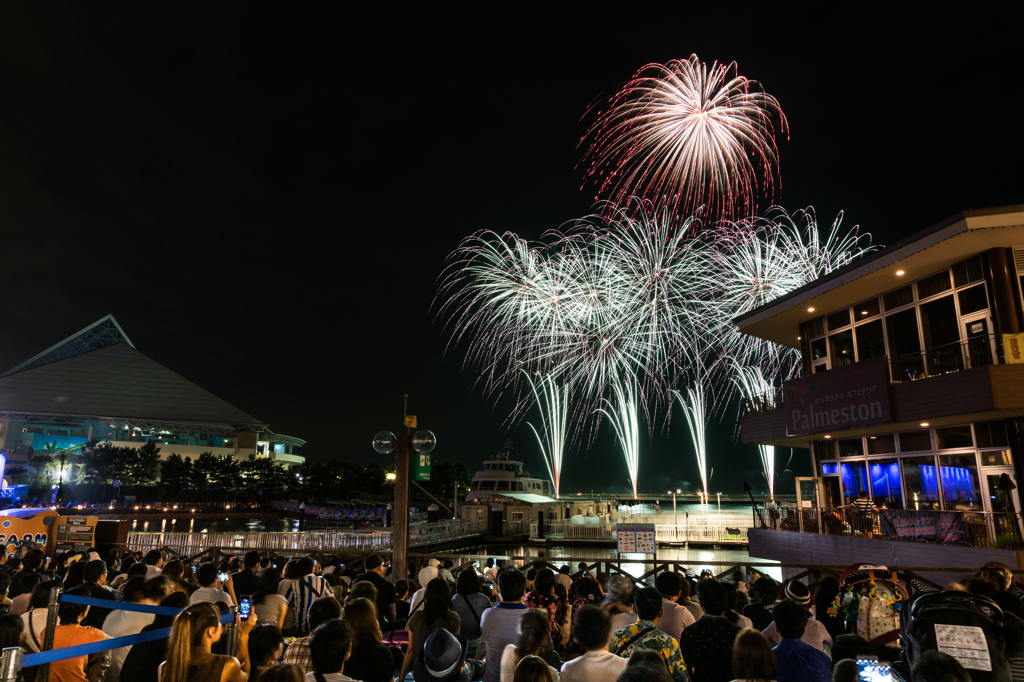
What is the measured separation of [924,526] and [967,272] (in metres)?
8.26

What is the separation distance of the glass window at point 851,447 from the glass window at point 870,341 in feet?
11.5

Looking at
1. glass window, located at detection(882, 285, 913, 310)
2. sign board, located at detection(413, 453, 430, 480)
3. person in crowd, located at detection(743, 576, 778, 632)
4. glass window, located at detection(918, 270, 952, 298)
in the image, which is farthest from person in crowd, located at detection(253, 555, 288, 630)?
glass window, located at detection(882, 285, 913, 310)

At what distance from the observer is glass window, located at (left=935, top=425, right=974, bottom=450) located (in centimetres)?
1923

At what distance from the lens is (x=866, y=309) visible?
23.1 metres

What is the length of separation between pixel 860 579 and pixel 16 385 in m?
155

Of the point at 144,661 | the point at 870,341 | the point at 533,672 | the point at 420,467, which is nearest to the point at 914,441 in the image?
the point at 870,341

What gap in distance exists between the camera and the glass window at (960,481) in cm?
1872

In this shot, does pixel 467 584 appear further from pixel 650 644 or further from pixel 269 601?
pixel 650 644

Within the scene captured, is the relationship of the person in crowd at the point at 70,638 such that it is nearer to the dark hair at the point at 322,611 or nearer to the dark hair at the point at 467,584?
the dark hair at the point at 322,611

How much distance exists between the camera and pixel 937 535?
17203 millimetres

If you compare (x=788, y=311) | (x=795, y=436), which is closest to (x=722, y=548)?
(x=795, y=436)

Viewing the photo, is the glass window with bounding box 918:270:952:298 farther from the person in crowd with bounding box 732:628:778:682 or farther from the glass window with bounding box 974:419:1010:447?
the person in crowd with bounding box 732:628:778:682

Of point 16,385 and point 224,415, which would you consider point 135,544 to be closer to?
point 224,415

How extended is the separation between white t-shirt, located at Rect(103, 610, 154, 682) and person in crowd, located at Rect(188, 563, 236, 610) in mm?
488
